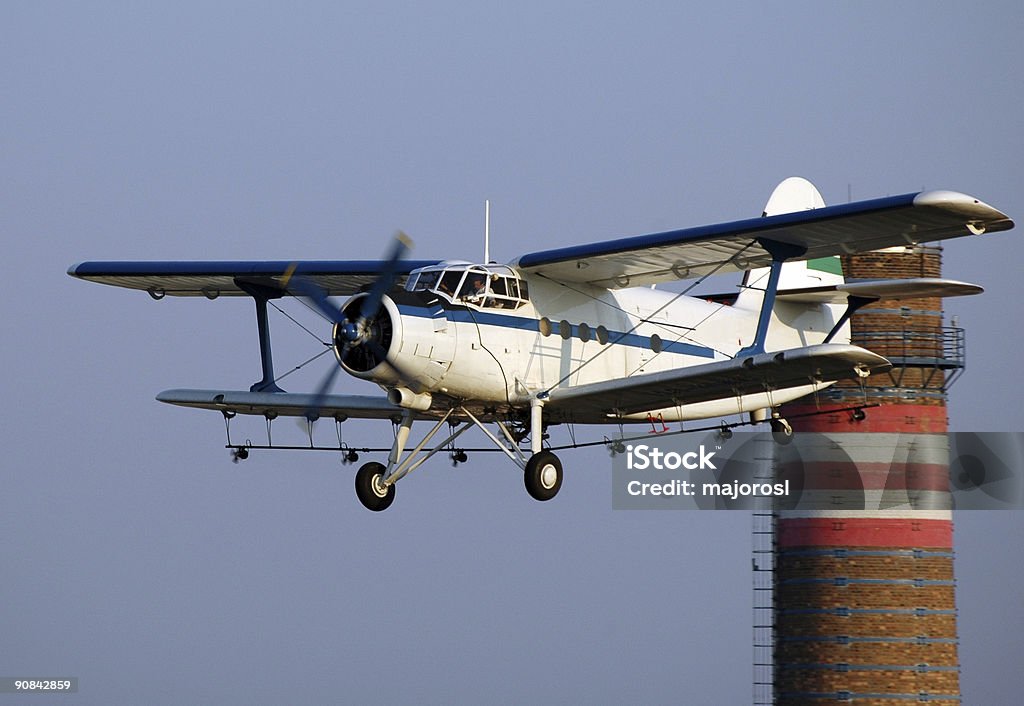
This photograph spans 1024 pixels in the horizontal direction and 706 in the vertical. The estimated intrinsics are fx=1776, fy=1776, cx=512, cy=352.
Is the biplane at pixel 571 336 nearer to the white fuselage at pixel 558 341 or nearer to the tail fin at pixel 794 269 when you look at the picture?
the white fuselage at pixel 558 341

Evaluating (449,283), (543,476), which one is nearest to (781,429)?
(543,476)

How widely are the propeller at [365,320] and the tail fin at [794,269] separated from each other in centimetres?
737

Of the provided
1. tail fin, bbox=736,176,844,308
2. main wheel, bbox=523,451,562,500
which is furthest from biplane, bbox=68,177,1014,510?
tail fin, bbox=736,176,844,308

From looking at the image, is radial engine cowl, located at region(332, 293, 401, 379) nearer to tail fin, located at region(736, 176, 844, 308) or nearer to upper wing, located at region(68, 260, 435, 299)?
upper wing, located at region(68, 260, 435, 299)

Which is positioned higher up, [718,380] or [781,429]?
[718,380]

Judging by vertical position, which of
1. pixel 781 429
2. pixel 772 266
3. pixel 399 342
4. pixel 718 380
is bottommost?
pixel 781 429

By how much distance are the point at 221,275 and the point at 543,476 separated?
8173 mm

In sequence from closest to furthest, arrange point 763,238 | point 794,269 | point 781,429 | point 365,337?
point 365,337
point 763,238
point 781,429
point 794,269

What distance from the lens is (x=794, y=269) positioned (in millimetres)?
33875

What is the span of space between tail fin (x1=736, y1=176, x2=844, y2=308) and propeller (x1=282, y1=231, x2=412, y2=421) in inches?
290

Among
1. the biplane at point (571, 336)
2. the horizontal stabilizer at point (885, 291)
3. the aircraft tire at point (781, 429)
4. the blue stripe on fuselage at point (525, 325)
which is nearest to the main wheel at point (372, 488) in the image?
the biplane at point (571, 336)

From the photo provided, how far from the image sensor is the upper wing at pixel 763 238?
950 inches

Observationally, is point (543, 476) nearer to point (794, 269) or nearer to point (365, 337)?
point (365, 337)

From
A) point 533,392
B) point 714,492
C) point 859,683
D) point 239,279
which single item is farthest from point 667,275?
point 859,683
